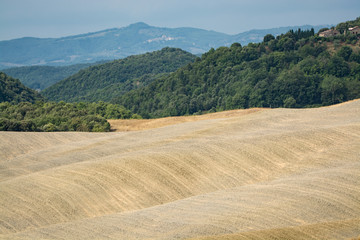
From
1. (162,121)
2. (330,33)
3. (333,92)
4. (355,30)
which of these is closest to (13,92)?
(162,121)

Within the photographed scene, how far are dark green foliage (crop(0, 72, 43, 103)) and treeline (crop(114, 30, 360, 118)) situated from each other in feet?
92.8

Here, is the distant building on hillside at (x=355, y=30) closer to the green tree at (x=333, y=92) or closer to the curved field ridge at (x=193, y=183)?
the green tree at (x=333, y=92)

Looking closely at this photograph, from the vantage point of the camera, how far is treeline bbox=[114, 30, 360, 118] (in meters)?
109

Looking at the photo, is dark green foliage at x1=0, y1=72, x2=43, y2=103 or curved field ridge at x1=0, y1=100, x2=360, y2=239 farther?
dark green foliage at x1=0, y1=72, x2=43, y2=103

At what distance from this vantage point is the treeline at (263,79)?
109312 mm

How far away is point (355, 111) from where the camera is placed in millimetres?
50312

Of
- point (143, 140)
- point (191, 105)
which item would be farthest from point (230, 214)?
point (191, 105)

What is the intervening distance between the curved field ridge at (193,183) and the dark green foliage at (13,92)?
7172cm

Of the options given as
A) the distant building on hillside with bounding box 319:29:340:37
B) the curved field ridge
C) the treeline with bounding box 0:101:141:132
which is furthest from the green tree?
the curved field ridge

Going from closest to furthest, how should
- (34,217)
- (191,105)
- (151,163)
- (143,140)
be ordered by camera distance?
1. (34,217)
2. (151,163)
3. (143,140)
4. (191,105)

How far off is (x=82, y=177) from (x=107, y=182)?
174 cm

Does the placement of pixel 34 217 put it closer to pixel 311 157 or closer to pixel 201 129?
pixel 311 157

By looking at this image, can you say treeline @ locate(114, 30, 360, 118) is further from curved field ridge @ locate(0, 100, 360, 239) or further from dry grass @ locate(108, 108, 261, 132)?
curved field ridge @ locate(0, 100, 360, 239)

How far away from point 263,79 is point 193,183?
88.9 meters
